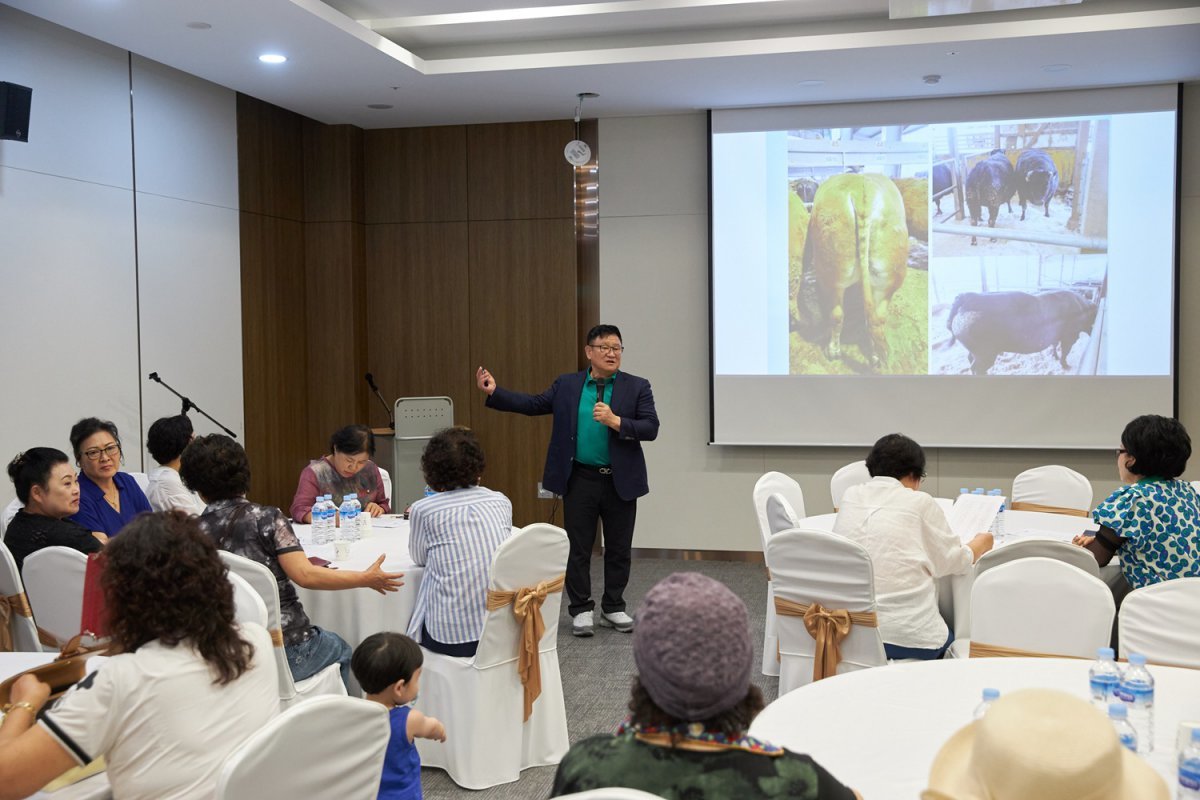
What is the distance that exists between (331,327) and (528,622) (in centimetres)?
492

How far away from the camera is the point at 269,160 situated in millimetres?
7605

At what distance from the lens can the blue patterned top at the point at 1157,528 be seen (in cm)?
365

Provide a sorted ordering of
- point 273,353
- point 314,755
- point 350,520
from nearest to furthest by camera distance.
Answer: point 314,755, point 350,520, point 273,353

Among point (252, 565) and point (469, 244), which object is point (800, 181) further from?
point (252, 565)

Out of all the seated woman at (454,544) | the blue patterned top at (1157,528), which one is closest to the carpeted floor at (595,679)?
the seated woman at (454,544)

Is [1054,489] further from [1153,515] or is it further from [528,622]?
[528,622]

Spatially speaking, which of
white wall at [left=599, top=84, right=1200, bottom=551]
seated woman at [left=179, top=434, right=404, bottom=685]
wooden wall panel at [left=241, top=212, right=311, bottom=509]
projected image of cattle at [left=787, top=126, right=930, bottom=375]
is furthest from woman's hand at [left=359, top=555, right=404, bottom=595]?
projected image of cattle at [left=787, top=126, right=930, bottom=375]

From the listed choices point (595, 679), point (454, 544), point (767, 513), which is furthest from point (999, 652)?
point (595, 679)

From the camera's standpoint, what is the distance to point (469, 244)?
8.13 metres

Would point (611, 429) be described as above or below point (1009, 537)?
above

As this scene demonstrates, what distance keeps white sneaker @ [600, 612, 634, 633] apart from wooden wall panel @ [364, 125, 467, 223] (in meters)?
3.62

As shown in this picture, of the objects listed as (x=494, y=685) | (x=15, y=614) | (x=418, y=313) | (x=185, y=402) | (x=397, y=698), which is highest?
(x=418, y=313)

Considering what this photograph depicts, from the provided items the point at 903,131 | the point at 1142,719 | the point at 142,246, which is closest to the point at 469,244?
the point at 142,246

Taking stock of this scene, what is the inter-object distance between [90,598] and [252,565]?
0.55m
